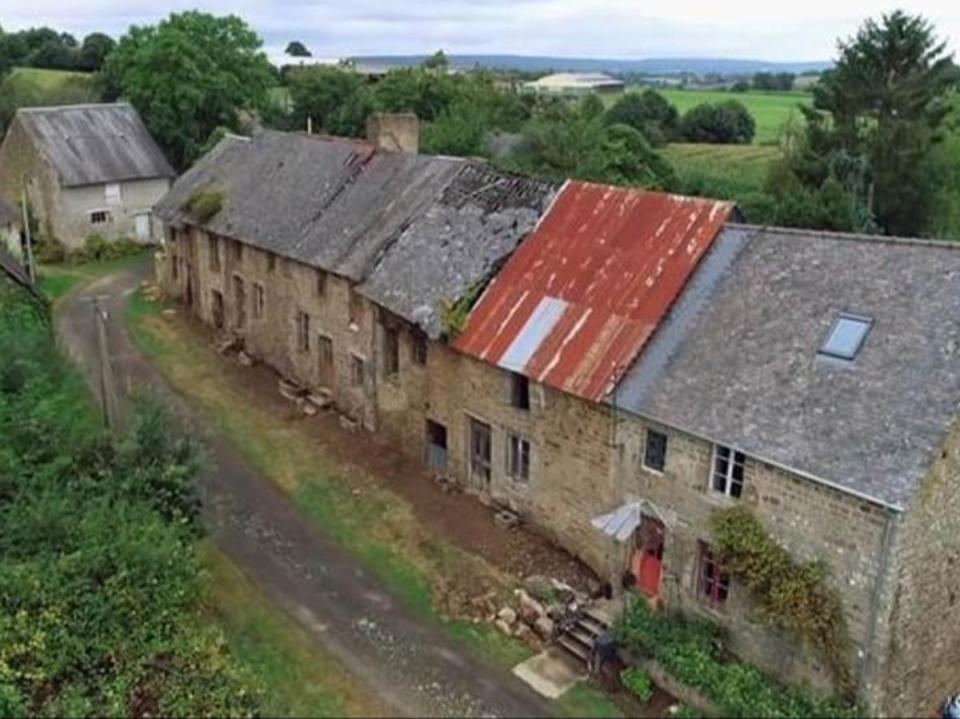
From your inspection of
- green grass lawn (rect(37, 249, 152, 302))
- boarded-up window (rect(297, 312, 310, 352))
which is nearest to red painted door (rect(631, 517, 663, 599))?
boarded-up window (rect(297, 312, 310, 352))

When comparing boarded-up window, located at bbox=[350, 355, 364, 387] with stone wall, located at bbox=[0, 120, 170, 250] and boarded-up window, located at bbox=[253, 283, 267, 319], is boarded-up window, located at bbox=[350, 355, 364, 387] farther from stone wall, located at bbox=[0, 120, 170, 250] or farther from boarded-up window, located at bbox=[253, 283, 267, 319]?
stone wall, located at bbox=[0, 120, 170, 250]

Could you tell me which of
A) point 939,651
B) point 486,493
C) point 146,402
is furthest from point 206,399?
point 939,651

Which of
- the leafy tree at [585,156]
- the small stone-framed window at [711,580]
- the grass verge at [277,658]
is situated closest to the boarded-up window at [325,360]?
the grass verge at [277,658]

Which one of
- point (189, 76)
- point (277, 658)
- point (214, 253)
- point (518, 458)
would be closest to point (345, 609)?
point (277, 658)

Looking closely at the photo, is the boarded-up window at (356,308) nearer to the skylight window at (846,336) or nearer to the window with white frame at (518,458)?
the window with white frame at (518,458)

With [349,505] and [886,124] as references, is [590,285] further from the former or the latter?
[886,124]

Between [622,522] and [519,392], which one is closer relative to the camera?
[622,522]

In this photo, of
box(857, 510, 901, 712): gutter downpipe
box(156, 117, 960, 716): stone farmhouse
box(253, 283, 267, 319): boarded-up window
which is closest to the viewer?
box(857, 510, 901, 712): gutter downpipe
